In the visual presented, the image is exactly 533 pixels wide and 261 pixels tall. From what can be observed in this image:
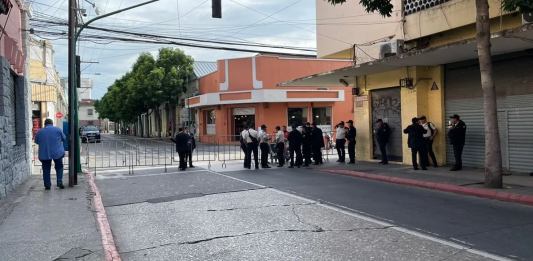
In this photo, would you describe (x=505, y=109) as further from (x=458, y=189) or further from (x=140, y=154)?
(x=140, y=154)

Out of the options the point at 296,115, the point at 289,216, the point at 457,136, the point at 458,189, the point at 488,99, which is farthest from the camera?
the point at 296,115

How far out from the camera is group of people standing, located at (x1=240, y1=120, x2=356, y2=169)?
1848 centimetres

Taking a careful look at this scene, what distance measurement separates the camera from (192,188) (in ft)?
43.0

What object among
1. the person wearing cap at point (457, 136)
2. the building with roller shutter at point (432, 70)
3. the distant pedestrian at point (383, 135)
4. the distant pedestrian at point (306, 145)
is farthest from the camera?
the distant pedestrian at point (306, 145)

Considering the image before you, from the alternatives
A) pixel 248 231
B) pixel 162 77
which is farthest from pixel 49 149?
pixel 162 77

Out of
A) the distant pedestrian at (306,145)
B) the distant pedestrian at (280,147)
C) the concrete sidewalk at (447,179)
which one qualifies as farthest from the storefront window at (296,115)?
the concrete sidewalk at (447,179)

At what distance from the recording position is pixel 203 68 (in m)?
51.2

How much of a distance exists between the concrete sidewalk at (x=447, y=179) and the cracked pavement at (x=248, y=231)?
3608 millimetres

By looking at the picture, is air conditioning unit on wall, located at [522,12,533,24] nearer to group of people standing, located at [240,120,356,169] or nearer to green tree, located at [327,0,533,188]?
green tree, located at [327,0,533,188]

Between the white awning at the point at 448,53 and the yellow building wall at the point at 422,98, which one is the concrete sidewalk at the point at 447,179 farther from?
the white awning at the point at 448,53

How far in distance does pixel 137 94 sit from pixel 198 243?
42703 millimetres

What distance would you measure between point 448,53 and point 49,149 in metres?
10.6

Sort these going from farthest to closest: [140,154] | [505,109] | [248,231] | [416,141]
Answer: [140,154], [416,141], [505,109], [248,231]

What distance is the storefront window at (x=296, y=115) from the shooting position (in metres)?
38.5
